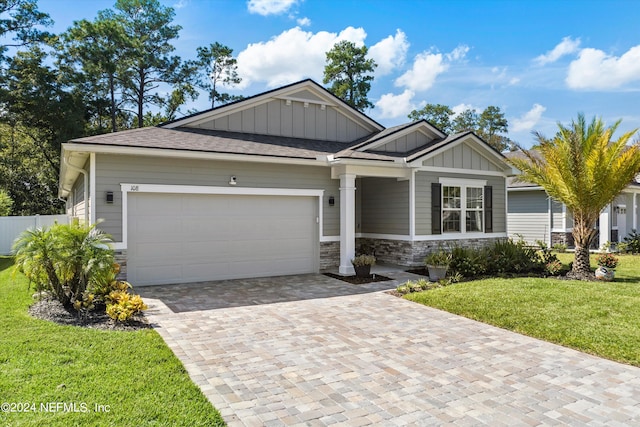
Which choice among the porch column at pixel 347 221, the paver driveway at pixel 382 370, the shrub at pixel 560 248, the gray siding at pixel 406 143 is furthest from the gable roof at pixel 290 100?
the shrub at pixel 560 248

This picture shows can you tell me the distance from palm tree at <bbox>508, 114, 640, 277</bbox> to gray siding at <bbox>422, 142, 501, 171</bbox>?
1.98 metres

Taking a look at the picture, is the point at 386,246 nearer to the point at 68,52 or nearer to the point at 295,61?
the point at 295,61

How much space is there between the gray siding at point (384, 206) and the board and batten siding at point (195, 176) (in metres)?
1.65

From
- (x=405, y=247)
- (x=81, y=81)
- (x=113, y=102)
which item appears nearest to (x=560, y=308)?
(x=405, y=247)

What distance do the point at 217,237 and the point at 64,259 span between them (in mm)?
3722

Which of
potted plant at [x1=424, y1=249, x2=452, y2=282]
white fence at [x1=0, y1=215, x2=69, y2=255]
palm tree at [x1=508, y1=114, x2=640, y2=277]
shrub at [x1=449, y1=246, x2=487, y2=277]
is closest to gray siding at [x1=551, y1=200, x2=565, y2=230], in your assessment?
palm tree at [x1=508, y1=114, x2=640, y2=277]

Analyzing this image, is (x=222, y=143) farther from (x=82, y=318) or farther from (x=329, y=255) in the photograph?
(x=82, y=318)

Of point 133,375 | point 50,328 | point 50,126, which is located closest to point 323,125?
point 50,328

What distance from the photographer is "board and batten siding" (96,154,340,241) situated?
28.9 ft

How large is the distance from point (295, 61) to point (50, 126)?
1526 cm

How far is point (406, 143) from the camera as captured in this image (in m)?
12.8

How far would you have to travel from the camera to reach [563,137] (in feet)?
35.0

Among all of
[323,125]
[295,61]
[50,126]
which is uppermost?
[295,61]

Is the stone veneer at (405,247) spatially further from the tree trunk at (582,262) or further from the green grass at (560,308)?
the tree trunk at (582,262)
